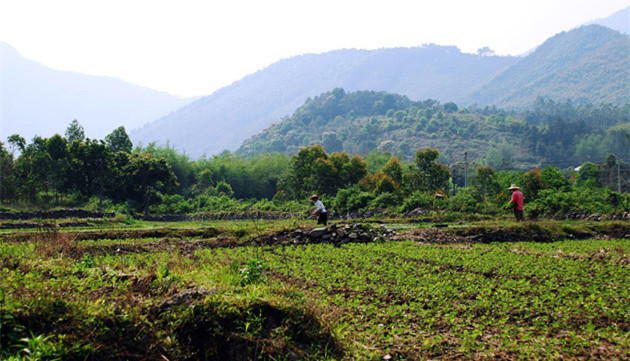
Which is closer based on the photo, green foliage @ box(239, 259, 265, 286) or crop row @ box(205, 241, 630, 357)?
crop row @ box(205, 241, 630, 357)

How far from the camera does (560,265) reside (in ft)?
35.8

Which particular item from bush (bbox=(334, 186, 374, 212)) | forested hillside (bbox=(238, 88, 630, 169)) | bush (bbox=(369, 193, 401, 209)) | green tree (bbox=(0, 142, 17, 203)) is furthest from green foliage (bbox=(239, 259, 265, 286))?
forested hillside (bbox=(238, 88, 630, 169))

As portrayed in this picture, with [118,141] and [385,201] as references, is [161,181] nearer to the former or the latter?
[118,141]

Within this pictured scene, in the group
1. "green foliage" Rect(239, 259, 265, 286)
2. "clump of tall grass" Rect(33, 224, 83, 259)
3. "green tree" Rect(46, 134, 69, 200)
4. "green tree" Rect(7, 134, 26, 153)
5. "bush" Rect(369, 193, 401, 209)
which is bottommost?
"bush" Rect(369, 193, 401, 209)

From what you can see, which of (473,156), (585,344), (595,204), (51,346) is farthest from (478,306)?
(473,156)

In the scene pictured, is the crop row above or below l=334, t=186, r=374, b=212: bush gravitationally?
above

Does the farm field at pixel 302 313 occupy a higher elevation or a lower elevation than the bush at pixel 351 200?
higher

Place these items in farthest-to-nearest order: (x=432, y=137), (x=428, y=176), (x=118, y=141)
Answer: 1. (x=432, y=137)
2. (x=118, y=141)
3. (x=428, y=176)

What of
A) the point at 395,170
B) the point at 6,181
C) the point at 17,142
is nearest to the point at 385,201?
the point at 395,170

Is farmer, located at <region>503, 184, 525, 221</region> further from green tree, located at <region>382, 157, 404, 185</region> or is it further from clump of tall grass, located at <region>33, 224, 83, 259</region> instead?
green tree, located at <region>382, 157, 404, 185</region>

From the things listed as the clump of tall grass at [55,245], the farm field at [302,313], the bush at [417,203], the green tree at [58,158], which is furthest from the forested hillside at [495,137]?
the clump of tall grass at [55,245]

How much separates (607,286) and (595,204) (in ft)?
70.3

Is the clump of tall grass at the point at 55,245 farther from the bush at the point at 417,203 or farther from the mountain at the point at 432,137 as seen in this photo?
the mountain at the point at 432,137

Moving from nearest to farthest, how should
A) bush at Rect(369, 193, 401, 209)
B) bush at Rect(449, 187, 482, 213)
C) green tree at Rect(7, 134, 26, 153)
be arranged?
bush at Rect(449, 187, 482, 213) → bush at Rect(369, 193, 401, 209) → green tree at Rect(7, 134, 26, 153)
